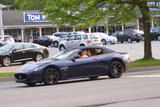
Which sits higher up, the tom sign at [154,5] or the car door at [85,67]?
the tom sign at [154,5]

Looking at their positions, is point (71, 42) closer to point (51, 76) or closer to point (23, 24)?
point (23, 24)

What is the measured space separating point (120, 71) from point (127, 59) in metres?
0.65

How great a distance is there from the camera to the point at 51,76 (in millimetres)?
17578

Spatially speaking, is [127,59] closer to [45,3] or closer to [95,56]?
[95,56]

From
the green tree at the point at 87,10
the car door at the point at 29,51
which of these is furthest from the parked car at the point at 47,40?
the green tree at the point at 87,10

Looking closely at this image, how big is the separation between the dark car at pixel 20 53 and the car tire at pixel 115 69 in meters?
11.8

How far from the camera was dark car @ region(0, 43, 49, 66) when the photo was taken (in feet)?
97.0

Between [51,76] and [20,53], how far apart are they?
507 inches

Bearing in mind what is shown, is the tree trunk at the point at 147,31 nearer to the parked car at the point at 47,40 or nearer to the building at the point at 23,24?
the parked car at the point at 47,40

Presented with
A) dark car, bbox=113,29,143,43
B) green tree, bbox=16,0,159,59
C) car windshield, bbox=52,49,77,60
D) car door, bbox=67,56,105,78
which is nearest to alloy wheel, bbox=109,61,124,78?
car door, bbox=67,56,105,78

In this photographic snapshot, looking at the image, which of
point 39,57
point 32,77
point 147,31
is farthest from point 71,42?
point 32,77

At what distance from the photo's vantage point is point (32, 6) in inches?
1022

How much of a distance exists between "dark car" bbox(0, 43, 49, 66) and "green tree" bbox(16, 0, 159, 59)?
4.24 meters

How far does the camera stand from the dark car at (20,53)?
29578 mm
